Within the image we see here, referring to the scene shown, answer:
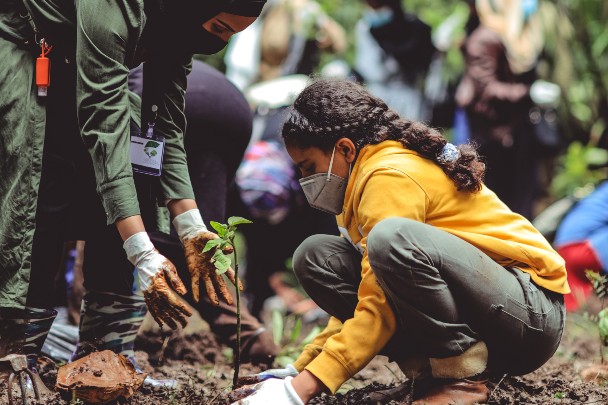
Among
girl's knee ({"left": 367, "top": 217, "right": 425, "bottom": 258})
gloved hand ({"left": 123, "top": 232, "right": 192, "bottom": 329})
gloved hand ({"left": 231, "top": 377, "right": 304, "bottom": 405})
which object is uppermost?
girl's knee ({"left": 367, "top": 217, "right": 425, "bottom": 258})

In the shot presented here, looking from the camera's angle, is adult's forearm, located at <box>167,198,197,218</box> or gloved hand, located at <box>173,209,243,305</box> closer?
gloved hand, located at <box>173,209,243,305</box>

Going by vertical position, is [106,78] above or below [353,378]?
above

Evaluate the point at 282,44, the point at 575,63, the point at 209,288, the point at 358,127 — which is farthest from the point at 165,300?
the point at 575,63

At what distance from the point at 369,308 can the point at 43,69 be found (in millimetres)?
1174

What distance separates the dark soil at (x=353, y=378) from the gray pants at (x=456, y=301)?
14 cm

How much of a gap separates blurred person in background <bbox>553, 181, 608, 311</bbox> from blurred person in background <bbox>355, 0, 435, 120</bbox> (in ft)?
4.06

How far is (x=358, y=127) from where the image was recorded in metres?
2.58

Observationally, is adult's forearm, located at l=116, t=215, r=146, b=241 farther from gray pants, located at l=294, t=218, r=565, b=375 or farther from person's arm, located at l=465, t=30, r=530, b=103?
person's arm, located at l=465, t=30, r=530, b=103

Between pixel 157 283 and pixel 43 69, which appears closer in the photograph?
pixel 157 283

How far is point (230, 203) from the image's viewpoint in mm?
4703

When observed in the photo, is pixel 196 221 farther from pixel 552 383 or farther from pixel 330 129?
pixel 552 383

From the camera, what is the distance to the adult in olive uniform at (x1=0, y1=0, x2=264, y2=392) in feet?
7.72

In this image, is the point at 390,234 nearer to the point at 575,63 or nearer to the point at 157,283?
the point at 157,283

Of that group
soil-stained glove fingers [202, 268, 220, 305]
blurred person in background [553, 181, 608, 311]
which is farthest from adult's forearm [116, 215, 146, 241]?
blurred person in background [553, 181, 608, 311]
